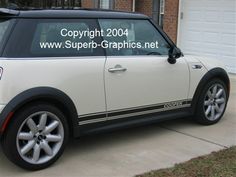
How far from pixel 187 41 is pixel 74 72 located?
27.1 feet

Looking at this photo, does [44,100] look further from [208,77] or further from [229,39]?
[229,39]

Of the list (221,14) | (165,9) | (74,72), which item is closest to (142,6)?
(165,9)

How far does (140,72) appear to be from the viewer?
5492 millimetres

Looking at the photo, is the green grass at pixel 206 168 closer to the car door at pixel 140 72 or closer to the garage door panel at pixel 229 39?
the car door at pixel 140 72

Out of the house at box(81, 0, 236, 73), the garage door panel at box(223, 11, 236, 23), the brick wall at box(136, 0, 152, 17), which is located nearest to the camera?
the garage door panel at box(223, 11, 236, 23)

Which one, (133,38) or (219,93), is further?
(219,93)

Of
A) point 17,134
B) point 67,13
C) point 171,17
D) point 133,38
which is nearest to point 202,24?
point 171,17

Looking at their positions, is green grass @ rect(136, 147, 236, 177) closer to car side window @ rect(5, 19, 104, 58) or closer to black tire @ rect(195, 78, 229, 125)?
black tire @ rect(195, 78, 229, 125)

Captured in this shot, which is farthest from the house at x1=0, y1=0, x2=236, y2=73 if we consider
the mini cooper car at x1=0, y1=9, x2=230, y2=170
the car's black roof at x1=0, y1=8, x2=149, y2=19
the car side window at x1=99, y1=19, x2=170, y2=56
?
the car's black roof at x1=0, y1=8, x2=149, y2=19

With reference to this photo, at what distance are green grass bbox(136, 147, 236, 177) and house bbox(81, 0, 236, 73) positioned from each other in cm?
642

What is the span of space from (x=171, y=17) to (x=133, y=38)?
303 inches

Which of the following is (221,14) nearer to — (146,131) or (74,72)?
(146,131)

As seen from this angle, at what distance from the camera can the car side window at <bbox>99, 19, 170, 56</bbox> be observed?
5.35 meters

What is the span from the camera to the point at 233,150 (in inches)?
213
